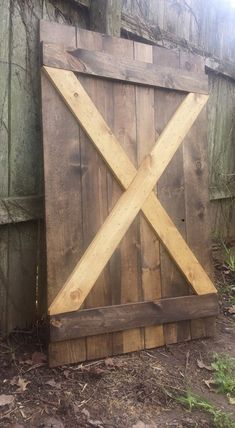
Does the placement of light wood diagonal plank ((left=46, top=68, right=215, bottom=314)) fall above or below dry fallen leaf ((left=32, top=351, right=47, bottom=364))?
above

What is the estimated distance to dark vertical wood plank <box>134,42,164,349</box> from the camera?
8.82 feet

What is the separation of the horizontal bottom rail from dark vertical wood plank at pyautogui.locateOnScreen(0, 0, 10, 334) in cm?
38

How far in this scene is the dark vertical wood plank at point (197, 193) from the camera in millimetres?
2881

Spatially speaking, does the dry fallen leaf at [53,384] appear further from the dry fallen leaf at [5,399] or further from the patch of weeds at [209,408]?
the patch of weeds at [209,408]

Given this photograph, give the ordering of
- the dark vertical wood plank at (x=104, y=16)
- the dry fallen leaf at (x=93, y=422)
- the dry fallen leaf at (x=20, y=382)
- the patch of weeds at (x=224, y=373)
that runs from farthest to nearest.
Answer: the dark vertical wood plank at (x=104, y=16)
the patch of weeds at (x=224, y=373)
the dry fallen leaf at (x=20, y=382)
the dry fallen leaf at (x=93, y=422)

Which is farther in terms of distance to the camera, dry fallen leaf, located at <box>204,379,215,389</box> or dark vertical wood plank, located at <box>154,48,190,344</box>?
dark vertical wood plank, located at <box>154,48,190,344</box>

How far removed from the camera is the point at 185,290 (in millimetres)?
2863

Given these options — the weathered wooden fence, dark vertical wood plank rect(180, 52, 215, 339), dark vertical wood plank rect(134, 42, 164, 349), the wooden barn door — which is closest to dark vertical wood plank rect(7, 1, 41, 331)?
the weathered wooden fence

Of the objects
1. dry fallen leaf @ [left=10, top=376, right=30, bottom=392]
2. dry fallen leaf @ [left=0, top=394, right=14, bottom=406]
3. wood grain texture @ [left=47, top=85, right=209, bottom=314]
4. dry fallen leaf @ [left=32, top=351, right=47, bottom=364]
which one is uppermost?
wood grain texture @ [left=47, top=85, right=209, bottom=314]

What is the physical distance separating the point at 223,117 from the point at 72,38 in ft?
7.26

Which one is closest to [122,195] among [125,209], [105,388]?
[125,209]

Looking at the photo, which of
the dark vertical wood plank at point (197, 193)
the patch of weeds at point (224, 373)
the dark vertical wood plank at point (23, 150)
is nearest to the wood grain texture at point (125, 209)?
the dark vertical wood plank at point (197, 193)

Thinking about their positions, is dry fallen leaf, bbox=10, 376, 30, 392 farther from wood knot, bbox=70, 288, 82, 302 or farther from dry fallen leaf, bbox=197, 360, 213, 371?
dry fallen leaf, bbox=197, 360, 213, 371

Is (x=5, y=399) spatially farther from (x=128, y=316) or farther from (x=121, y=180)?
(x=121, y=180)
